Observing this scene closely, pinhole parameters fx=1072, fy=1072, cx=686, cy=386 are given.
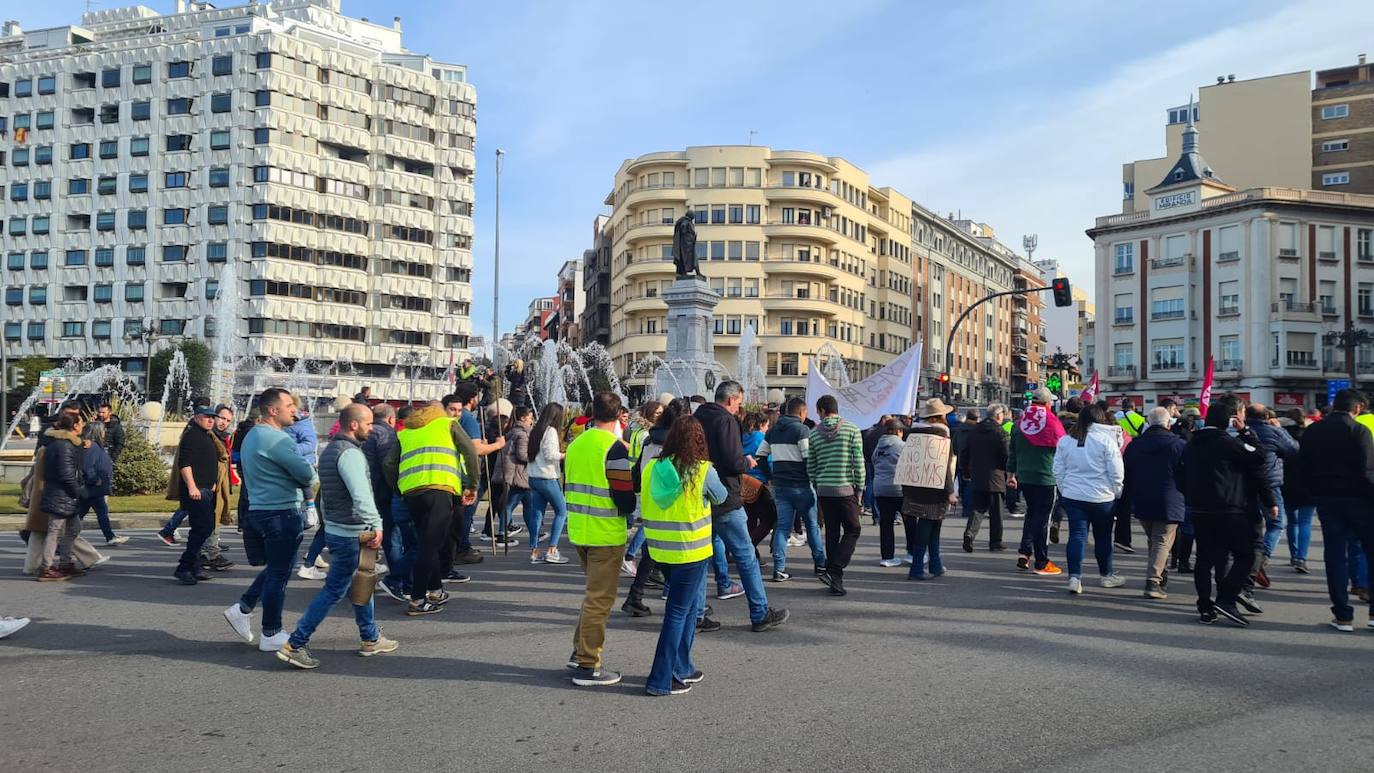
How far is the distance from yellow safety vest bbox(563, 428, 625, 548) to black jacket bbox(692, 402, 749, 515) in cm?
140

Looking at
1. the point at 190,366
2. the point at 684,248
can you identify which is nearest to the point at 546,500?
the point at 684,248

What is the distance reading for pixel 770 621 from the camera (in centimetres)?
844

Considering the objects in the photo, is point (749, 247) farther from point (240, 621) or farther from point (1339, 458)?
point (240, 621)

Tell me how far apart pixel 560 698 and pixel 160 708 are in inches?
89.7

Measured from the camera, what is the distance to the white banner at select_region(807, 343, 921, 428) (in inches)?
590

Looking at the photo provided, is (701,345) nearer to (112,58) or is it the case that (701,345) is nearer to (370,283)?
(370,283)

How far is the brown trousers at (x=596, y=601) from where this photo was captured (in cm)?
666

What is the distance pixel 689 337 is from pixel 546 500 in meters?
18.3

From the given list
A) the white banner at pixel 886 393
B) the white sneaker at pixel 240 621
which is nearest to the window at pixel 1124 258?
the white banner at pixel 886 393

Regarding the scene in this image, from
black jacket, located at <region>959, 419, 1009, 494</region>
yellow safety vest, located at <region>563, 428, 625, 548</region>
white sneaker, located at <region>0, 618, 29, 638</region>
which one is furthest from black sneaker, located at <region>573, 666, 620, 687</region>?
black jacket, located at <region>959, 419, 1009, 494</region>

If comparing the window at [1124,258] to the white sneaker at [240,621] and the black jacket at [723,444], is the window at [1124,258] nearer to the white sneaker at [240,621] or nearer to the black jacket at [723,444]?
the black jacket at [723,444]

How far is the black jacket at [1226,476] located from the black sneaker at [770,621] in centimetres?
361

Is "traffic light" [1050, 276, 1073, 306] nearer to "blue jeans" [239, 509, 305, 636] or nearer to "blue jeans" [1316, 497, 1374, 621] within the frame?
"blue jeans" [1316, 497, 1374, 621]

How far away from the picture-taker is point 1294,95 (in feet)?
240
